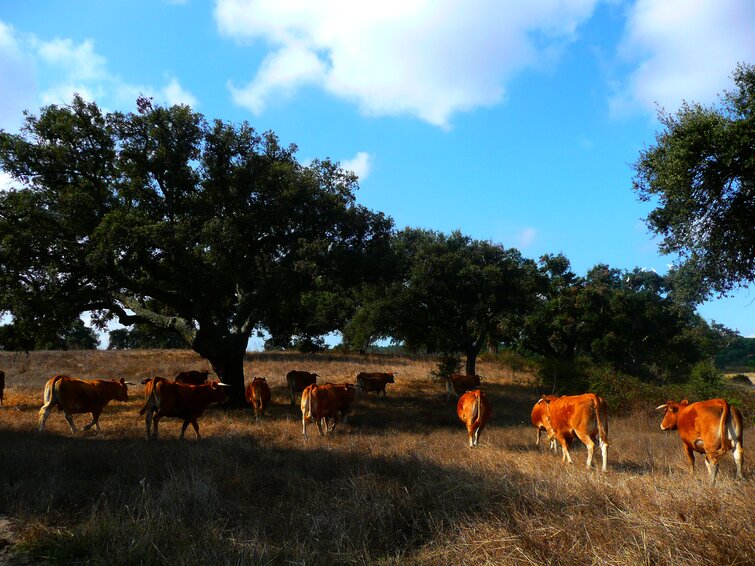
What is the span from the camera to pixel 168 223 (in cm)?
1708

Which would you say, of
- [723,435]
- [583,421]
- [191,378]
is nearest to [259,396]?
[191,378]

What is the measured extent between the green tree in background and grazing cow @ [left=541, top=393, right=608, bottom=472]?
9562 mm

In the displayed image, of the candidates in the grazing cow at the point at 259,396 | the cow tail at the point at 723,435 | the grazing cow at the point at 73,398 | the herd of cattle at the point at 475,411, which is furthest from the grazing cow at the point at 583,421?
the grazing cow at the point at 73,398

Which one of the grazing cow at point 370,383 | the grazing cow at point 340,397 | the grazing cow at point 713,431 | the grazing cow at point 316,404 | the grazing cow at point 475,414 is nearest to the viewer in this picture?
the grazing cow at point 713,431

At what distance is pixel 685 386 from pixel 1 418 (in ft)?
85.8

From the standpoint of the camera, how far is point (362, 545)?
211 inches

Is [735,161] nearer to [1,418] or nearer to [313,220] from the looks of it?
[313,220]

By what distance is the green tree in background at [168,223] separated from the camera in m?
16.9

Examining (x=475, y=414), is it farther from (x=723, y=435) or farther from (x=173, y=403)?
(x=173, y=403)

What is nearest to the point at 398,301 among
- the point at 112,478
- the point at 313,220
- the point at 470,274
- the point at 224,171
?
the point at 470,274

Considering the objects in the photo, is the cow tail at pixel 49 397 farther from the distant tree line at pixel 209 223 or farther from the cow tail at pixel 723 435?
the cow tail at pixel 723 435

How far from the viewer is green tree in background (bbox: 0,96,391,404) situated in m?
16.9

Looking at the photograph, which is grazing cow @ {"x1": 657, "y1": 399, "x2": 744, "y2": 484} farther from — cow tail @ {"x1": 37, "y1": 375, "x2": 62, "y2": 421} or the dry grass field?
cow tail @ {"x1": 37, "y1": 375, "x2": 62, "y2": 421}

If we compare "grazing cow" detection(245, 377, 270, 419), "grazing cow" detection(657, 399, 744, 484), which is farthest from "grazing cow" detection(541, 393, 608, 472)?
"grazing cow" detection(245, 377, 270, 419)
